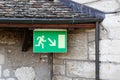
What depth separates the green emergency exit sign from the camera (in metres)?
3.98

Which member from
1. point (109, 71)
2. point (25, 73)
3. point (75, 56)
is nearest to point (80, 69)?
point (75, 56)

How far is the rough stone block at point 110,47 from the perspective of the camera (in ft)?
12.6

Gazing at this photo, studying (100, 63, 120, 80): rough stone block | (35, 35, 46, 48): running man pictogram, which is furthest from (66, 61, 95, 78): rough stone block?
(35, 35, 46, 48): running man pictogram

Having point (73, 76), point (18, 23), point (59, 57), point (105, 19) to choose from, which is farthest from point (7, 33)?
point (105, 19)

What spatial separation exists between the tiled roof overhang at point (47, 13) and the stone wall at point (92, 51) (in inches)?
5.5

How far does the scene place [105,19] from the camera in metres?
3.90

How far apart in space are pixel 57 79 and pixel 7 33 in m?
1.07

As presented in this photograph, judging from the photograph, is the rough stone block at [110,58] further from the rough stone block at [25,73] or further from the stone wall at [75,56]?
the rough stone block at [25,73]

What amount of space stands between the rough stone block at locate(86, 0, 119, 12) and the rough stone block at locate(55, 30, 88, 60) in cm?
43

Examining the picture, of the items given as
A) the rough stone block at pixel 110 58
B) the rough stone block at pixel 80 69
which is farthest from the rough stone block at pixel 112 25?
the rough stone block at pixel 80 69

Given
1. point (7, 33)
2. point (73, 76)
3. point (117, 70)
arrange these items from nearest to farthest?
point (117, 70), point (73, 76), point (7, 33)

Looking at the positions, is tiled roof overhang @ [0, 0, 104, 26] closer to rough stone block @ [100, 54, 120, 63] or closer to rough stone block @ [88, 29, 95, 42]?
rough stone block @ [88, 29, 95, 42]

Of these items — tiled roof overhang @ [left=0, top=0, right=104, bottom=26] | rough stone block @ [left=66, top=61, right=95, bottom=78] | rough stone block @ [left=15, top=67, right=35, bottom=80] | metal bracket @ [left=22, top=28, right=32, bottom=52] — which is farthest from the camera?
rough stone block @ [left=15, top=67, right=35, bottom=80]

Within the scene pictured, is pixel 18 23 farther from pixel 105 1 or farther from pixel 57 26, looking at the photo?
pixel 105 1
